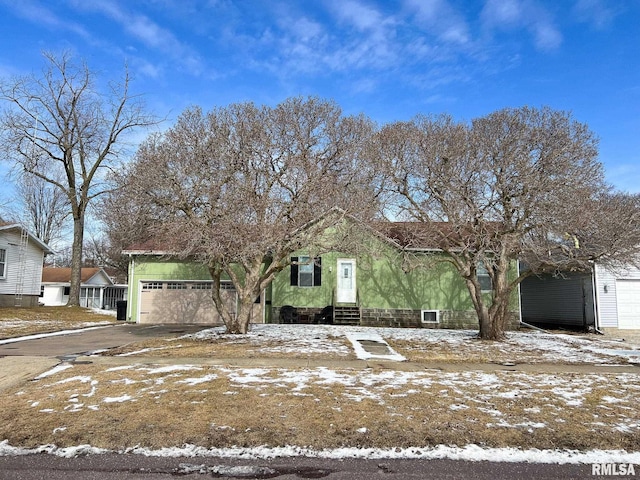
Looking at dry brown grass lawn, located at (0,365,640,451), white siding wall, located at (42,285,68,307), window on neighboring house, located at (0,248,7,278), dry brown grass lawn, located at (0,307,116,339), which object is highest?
window on neighboring house, located at (0,248,7,278)

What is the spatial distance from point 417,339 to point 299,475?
10241 millimetres

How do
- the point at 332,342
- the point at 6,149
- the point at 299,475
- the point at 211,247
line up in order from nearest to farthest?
the point at 299,475
the point at 211,247
the point at 332,342
the point at 6,149

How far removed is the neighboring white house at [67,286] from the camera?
3681 cm

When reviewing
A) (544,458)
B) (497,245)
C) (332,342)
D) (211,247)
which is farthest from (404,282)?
(544,458)

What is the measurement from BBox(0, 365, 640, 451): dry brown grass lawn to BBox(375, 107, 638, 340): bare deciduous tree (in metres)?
5.58

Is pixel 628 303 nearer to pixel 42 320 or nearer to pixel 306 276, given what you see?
pixel 306 276

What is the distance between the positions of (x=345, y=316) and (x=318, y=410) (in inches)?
526

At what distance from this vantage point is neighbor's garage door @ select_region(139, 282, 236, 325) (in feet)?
64.5

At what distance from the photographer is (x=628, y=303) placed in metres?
18.5

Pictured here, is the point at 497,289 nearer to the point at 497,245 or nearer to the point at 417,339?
the point at 497,245

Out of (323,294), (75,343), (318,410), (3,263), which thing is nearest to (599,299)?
(323,294)

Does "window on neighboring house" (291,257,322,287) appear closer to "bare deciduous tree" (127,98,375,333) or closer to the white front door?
the white front door

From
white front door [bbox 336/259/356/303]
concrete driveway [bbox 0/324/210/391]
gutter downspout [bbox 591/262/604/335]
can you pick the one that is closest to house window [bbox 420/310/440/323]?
white front door [bbox 336/259/356/303]

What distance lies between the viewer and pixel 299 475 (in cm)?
395
